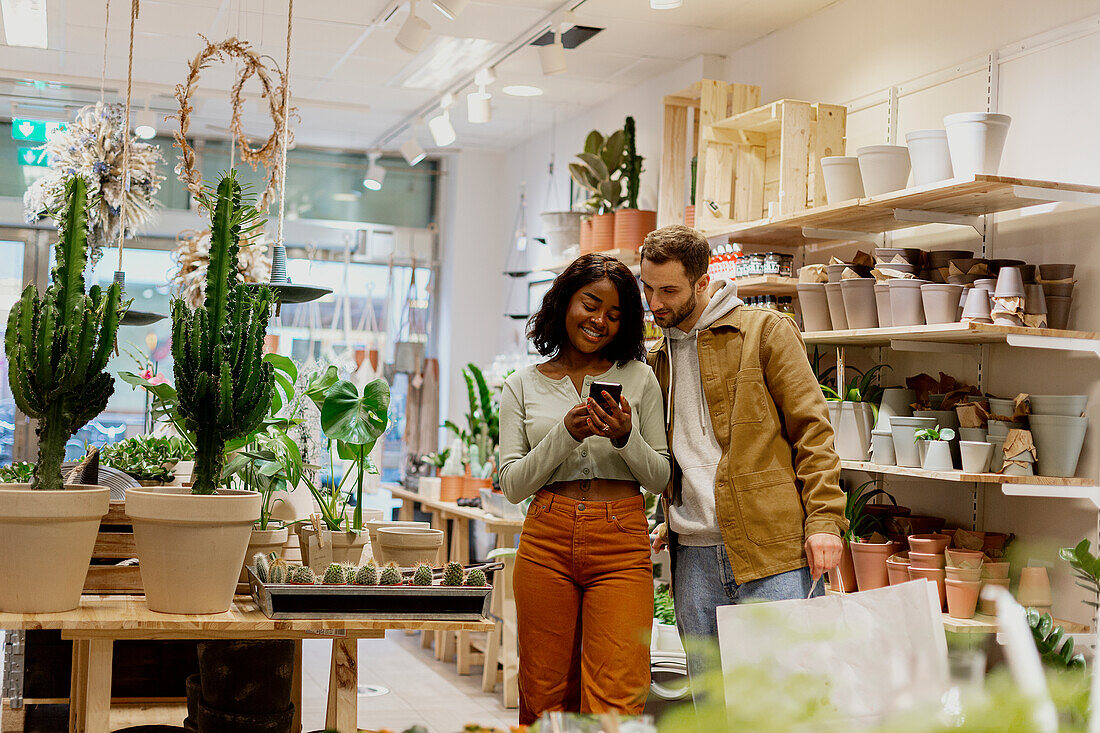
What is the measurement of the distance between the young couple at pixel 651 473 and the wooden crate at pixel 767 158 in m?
1.71

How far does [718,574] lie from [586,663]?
0.33 m

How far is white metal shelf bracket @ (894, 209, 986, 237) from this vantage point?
329cm

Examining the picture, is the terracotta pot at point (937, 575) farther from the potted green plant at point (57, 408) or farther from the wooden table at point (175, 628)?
the potted green plant at point (57, 408)

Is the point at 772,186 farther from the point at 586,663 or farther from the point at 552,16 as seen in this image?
the point at 586,663

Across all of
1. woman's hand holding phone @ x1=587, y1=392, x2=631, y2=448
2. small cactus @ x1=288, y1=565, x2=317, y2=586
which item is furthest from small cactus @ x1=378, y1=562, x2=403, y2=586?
woman's hand holding phone @ x1=587, y1=392, x2=631, y2=448

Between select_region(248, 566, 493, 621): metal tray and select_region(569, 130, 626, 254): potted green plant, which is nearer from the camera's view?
select_region(248, 566, 493, 621): metal tray

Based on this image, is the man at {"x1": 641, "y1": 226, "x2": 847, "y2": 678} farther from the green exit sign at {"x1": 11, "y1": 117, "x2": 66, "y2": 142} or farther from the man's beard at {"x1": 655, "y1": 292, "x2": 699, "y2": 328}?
the green exit sign at {"x1": 11, "y1": 117, "x2": 66, "y2": 142}

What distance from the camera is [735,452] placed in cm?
226

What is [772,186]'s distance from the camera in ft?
14.7

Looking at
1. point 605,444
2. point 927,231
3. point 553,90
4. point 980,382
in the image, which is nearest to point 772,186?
point 927,231

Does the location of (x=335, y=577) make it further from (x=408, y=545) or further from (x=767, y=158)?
(x=767, y=158)

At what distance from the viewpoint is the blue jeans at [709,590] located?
2.22m

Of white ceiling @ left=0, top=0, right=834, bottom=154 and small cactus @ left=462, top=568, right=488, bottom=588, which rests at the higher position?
white ceiling @ left=0, top=0, right=834, bottom=154

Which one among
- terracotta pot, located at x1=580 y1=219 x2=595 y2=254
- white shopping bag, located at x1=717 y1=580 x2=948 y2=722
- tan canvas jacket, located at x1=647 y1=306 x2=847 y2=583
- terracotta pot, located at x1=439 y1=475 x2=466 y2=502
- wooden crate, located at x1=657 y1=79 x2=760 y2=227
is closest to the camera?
white shopping bag, located at x1=717 y1=580 x2=948 y2=722
